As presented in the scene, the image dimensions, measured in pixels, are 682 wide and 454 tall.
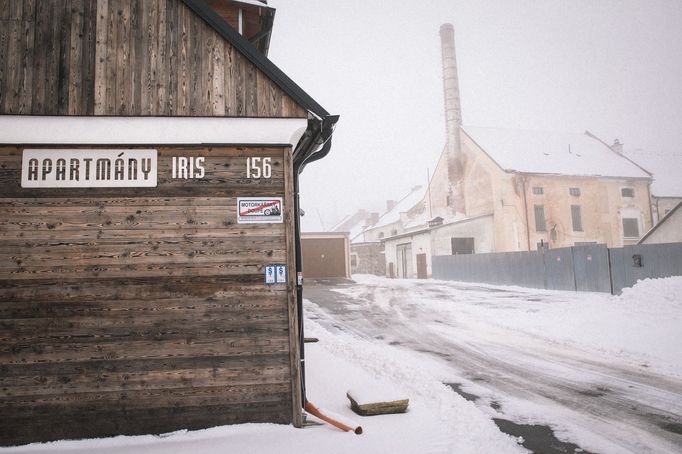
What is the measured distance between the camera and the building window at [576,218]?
108ft

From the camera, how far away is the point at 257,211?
5133 mm

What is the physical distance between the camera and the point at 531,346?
9.05m

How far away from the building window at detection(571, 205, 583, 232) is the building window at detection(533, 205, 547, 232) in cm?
272

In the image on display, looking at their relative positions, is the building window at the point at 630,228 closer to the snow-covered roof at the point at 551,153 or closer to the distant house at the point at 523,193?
the distant house at the point at 523,193

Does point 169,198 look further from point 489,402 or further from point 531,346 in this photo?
point 531,346

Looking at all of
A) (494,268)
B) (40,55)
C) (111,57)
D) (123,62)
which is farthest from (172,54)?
(494,268)

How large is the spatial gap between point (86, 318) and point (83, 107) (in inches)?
96.8

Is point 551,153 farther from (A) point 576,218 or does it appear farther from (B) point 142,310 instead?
(B) point 142,310

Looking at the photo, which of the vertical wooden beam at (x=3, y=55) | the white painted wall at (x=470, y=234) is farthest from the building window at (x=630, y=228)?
the vertical wooden beam at (x=3, y=55)

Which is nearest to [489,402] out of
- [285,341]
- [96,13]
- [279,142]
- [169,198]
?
[285,341]

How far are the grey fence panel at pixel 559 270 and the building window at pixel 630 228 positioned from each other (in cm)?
1659

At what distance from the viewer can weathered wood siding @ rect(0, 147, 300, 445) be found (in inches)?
185

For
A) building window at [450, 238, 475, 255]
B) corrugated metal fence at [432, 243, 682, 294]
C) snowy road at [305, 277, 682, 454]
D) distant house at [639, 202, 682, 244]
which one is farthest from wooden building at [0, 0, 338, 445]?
building window at [450, 238, 475, 255]

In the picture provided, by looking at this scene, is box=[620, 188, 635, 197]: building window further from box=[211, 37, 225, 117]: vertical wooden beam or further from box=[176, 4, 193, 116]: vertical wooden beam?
box=[176, 4, 193, 116]: vertical wooden beam
